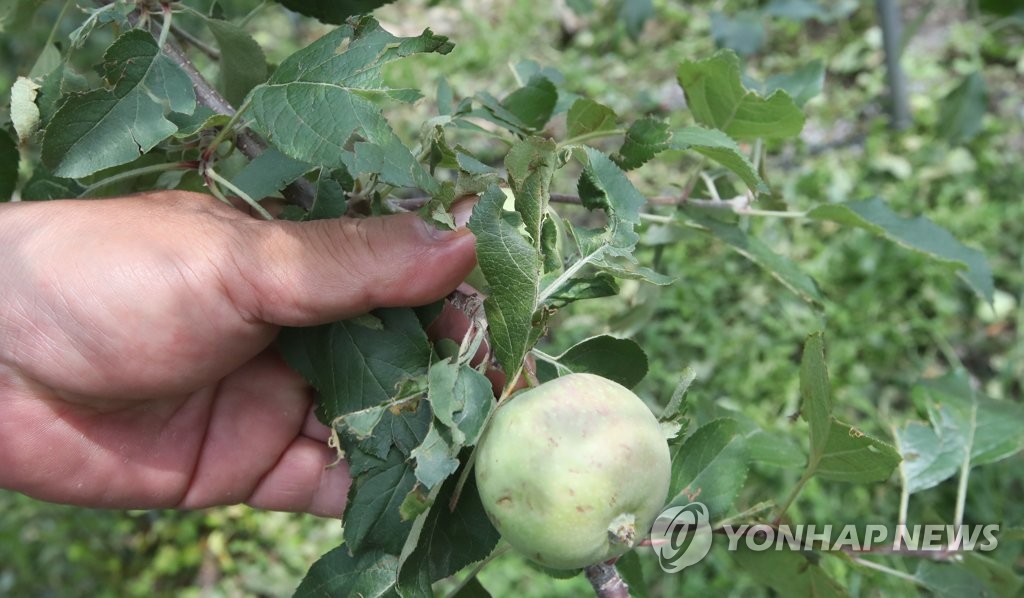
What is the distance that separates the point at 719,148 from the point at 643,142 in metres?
0.10

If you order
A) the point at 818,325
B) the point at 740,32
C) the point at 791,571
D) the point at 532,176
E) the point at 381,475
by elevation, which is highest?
the point at 532,176

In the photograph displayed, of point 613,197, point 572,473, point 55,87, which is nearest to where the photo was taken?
point 572,473

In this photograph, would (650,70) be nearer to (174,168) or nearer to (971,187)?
(971,187)

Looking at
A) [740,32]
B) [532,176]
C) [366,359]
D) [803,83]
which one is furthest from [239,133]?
[740,32]

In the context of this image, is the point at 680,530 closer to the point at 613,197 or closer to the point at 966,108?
the point at 613,197

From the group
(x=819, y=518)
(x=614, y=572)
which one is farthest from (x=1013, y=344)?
(x=614, y=572)

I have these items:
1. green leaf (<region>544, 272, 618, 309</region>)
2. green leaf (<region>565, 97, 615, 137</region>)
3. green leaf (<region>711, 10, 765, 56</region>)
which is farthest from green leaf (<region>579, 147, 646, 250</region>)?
green leaf (<region>711, 10, 765, 56</region>)

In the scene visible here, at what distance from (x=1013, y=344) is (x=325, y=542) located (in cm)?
242

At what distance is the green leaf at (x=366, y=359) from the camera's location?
1.17m

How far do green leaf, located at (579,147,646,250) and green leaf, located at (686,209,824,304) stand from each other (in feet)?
1.25

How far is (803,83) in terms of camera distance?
67.1 inches

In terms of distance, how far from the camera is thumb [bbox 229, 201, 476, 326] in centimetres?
113

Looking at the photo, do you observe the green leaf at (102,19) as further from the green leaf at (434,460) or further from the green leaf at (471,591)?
the green leaf at (471,591)

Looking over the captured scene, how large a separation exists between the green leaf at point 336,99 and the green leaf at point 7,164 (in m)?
0.53
